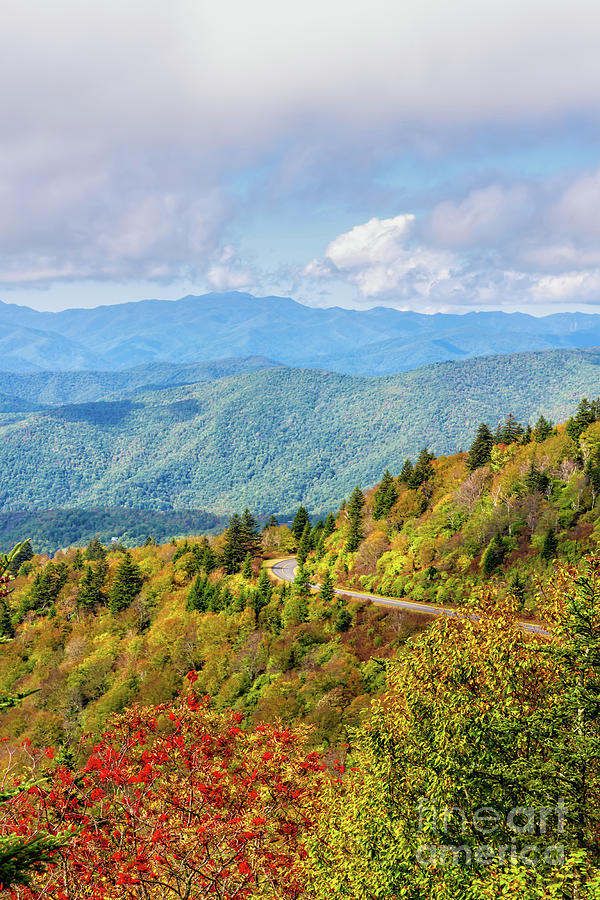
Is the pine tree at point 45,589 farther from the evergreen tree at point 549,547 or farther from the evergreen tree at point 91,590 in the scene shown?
the evergreen tree at point 549,547

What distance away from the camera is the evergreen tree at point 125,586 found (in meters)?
88.8

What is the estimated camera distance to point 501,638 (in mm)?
15969

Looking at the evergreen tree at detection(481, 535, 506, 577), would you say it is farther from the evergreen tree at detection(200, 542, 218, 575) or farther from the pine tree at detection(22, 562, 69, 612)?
the pine tree at detection(22, 562, 69, 612)

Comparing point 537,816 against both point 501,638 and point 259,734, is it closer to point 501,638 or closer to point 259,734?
point 501,638

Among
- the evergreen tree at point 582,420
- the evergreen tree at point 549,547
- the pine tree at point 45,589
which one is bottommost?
the pine tree at point 45,589

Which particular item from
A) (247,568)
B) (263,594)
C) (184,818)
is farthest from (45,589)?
(184,818)

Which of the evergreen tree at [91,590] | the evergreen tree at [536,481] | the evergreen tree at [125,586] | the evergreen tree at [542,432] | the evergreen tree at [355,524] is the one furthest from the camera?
the evergreen tree at [91,590]

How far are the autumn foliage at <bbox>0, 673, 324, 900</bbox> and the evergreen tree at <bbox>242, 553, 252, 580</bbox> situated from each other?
6187 centimetres

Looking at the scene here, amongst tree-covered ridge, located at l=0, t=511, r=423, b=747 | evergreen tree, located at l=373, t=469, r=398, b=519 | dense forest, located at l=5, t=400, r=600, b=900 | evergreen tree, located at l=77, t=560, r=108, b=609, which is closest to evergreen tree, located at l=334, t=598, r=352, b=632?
tree-covered ridge, located at l=0, t=511, r=423, b=747

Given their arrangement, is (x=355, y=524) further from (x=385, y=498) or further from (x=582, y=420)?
(x=582, y=420)

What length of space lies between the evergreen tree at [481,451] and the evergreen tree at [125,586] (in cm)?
5273

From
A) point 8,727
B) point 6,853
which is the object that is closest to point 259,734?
point 6,853

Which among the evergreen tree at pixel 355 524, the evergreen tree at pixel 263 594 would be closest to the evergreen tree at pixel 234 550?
the evergreen tree at pixel 263 594

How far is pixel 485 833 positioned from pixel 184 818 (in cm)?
764
